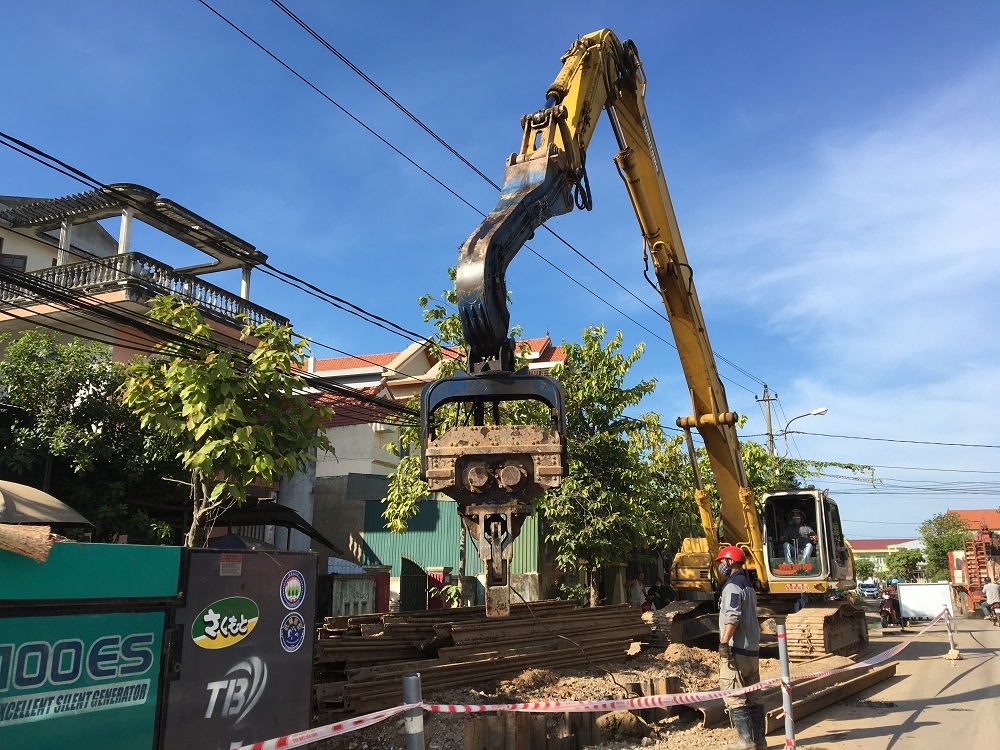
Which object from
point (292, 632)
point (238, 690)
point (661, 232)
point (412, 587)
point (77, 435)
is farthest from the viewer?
point (412, 587)

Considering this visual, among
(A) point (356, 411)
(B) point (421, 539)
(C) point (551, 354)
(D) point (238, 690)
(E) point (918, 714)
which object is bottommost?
(E) point (918, 714)

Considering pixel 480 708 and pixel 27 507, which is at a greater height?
pixel 27 507

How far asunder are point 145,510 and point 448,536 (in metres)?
10.5

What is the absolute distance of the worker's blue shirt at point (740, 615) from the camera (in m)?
7.50

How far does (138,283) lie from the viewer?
54.0 ft

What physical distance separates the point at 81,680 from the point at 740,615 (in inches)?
220

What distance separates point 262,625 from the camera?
5.98 meters

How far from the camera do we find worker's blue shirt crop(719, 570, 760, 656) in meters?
7.50

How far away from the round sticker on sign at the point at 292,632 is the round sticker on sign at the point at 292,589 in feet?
0.28

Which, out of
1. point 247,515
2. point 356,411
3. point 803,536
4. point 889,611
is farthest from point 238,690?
point 889,611

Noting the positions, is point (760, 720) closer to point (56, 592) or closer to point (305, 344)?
point (56, 592)

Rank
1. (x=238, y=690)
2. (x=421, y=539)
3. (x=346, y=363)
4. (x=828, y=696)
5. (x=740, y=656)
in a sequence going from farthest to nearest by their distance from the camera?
(x=346, y=363)
(x=421, y=539)
(x=828, y=696)
(x=740, y=656)
(x=238, y=690)

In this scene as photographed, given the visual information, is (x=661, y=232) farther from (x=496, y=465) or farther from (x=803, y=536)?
(x=803, y=536)

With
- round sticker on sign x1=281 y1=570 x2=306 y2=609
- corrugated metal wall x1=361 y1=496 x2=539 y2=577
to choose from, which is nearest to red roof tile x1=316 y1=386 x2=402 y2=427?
corrugated metal wall x1=361 y1=496 x2=539 y2=577
